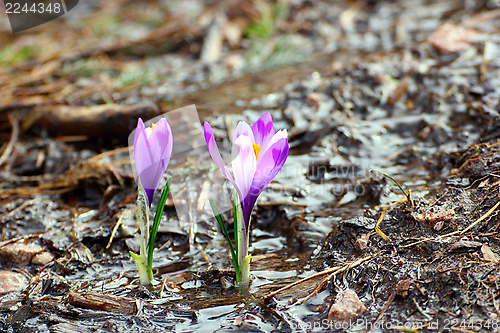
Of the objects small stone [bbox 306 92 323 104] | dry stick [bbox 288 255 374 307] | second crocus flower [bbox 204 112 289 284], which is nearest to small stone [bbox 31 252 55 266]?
second crocus flower [bbox 204 112 289 284]

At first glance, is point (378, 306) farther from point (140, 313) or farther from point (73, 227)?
point (73, 227)

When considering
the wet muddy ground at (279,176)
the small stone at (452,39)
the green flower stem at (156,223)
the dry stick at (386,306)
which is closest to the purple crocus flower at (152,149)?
the green flower stem at (156,223)

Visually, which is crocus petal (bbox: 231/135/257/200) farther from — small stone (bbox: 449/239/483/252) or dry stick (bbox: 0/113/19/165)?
dry stick (bbox: 0/113/19/165)

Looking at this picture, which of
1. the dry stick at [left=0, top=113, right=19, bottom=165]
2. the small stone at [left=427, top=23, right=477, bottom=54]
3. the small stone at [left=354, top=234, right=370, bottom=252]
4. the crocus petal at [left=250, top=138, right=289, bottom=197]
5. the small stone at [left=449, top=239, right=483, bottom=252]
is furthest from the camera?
the small stone at [left=427, top=23, right=477, bottom=54]

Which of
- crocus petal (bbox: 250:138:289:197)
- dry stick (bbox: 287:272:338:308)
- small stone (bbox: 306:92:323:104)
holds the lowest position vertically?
dry stick (bbox: 287:272:338:308)

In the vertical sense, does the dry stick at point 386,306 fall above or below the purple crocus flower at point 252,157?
below

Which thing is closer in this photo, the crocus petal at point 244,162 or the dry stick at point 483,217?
the crocus petal at point 244,162

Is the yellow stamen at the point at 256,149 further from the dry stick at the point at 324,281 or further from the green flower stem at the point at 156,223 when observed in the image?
the dry stick at the point at 324,281

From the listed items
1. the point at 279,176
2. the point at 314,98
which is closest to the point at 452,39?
the point at 314,98
